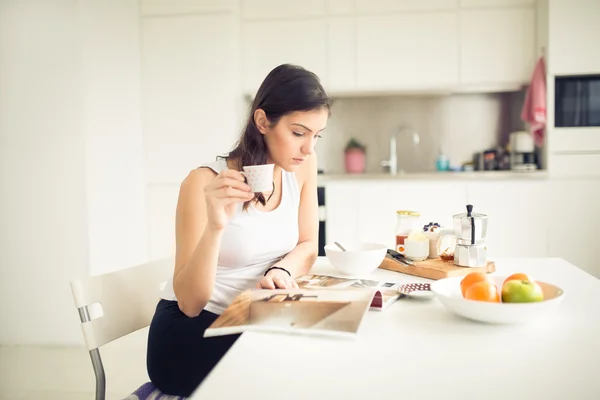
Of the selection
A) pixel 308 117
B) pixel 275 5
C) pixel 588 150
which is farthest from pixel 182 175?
pixel 588 150

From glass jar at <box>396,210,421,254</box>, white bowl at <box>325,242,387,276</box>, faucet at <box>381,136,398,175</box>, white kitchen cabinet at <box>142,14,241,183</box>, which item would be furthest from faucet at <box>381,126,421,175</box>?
white bowl at <box>325,242,387,276</box>

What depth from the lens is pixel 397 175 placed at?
3580 millimetres

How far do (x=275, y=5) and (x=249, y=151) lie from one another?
8.63 feet

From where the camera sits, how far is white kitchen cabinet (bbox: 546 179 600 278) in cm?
339

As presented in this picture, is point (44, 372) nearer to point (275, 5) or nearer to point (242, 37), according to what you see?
point (242, 37)

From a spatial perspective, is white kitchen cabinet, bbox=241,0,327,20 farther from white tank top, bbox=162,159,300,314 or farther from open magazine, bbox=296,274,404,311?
open magazine, bbox=296,274,404,311

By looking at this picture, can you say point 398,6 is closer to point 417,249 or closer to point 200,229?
point 417,249

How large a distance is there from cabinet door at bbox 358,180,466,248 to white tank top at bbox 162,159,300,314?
2.14m

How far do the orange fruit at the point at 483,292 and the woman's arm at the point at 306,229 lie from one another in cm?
53

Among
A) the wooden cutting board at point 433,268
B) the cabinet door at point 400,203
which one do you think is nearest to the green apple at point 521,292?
the wooden cutting board at point 433,268

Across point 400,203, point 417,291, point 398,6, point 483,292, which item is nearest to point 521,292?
point 483,292

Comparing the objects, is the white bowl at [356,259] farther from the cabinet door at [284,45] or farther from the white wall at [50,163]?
the cabinet door at [284,45]

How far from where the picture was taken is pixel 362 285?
47.4 inches

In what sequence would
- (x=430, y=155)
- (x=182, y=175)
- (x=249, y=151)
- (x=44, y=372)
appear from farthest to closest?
(x=430, y=155), (x=182, y=175), (x=44, y=372), (x=249, y=151)
